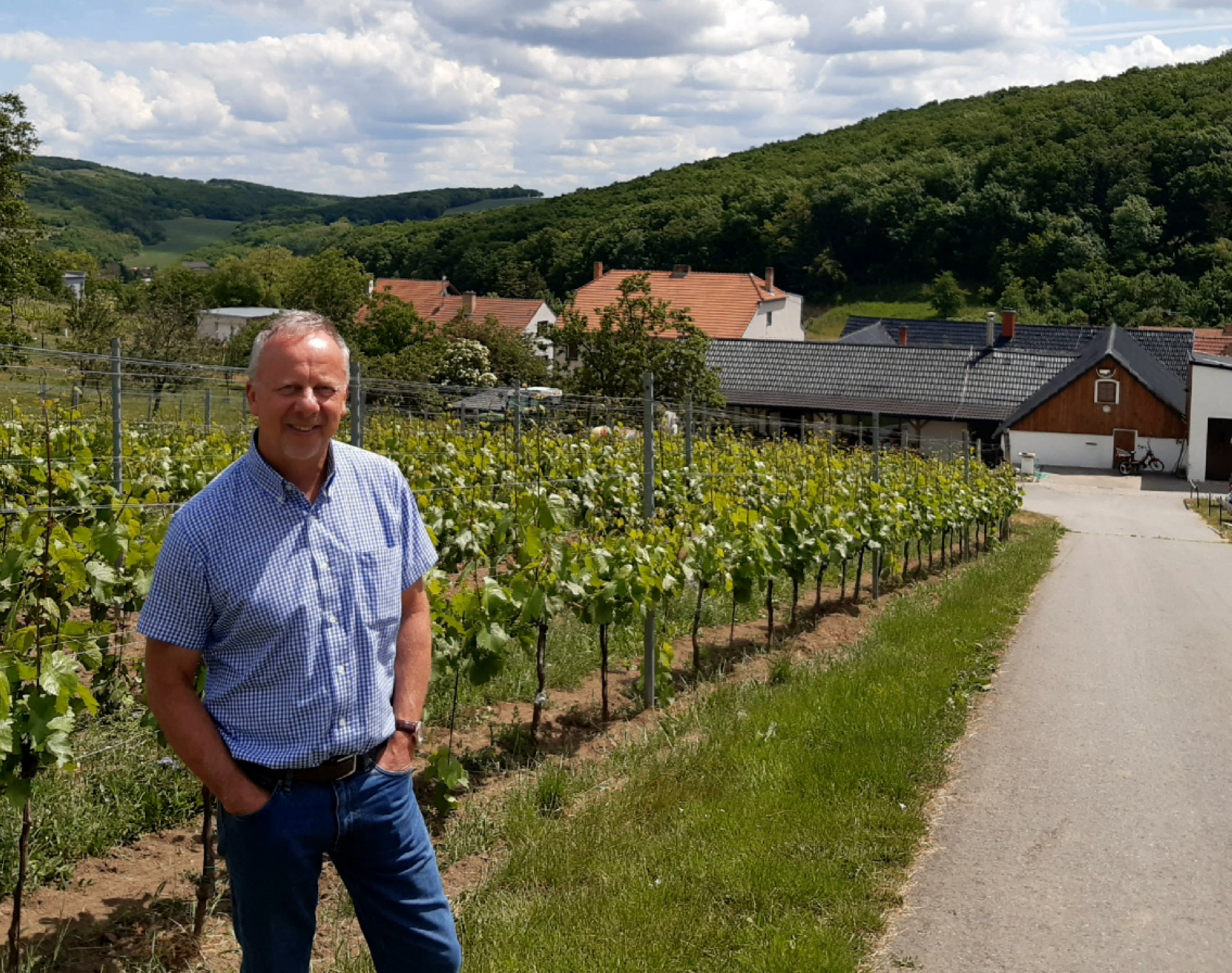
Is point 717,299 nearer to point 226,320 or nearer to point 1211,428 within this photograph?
point 1211,428

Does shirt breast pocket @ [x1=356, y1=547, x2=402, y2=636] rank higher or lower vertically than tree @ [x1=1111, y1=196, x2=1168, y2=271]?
lower

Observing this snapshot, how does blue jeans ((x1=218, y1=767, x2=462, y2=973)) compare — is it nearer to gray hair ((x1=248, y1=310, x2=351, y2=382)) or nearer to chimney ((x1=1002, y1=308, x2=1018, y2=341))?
gray hair ((x1=248, y1=310, x2=351, y2=382))

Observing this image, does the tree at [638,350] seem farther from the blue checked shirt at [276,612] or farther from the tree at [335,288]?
the tree at [335,288]

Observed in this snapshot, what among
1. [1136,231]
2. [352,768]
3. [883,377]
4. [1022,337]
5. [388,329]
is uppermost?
[1136,231]

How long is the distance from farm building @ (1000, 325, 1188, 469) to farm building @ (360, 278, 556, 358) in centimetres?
2299

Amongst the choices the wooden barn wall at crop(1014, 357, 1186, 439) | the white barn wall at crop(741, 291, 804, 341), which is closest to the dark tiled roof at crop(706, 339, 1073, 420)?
the wooden barn wall at crop(1014, 357, 1186, 439)

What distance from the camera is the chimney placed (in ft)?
175

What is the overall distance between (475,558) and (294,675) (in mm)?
4642

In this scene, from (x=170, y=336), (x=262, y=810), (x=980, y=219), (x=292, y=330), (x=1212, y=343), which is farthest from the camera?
(x=980, y=219)

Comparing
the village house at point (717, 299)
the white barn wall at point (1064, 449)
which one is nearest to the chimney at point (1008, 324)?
the village house at point (717, 299)

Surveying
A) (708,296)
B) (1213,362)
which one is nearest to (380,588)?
(1213,362)

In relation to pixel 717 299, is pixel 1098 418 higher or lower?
lower

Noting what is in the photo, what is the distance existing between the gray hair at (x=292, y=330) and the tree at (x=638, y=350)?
28.1 meters

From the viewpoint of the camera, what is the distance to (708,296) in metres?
61.4
